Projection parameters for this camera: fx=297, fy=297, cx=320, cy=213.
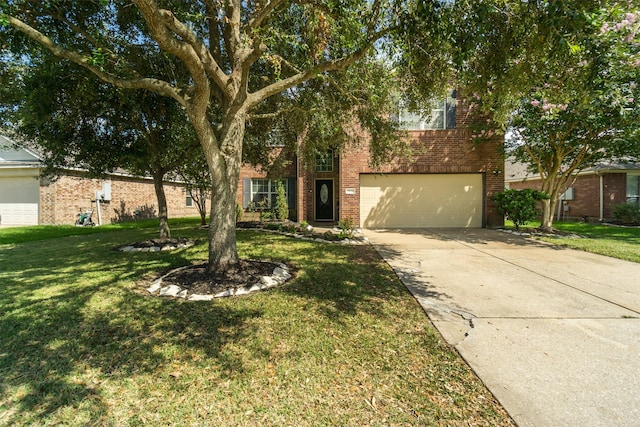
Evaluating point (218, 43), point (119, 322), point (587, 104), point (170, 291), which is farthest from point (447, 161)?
point (119, 322)

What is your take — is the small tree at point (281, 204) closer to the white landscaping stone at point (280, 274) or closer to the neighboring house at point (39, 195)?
the neighboring house at point (39, 195)

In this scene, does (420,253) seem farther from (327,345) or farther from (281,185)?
(281,185)

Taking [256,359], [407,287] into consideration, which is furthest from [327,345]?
[407,287]

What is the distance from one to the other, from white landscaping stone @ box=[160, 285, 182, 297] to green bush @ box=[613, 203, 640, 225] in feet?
65.2

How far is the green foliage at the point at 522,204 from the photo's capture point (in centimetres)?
1086

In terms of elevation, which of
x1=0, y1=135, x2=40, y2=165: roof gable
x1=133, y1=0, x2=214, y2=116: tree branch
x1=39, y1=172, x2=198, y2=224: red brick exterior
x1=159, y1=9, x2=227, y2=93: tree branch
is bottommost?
x1=39, y1=172, x2=198, y2=224: red brick exterior

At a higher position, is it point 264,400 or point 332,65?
point 332,65

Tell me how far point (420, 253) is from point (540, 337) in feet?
14.1

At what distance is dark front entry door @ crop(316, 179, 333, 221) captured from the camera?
49.8ft

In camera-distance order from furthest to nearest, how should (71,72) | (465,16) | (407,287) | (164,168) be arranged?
(164,168) → (71,72) → (407,287) → (465,16)

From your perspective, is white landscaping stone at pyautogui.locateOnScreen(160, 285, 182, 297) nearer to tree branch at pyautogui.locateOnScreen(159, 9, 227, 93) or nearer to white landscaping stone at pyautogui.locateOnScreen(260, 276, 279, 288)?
white landscaping stone at pyautogui.locateOnScreen(260, 276, 279, 288)

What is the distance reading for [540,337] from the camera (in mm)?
3084

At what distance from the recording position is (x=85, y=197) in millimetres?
15445

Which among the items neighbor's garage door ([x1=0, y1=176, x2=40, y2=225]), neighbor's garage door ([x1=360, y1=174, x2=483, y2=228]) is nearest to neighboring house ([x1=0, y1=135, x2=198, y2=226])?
neighbor's garage door ([x1=0, y1=176, x2=40, y2=225])
